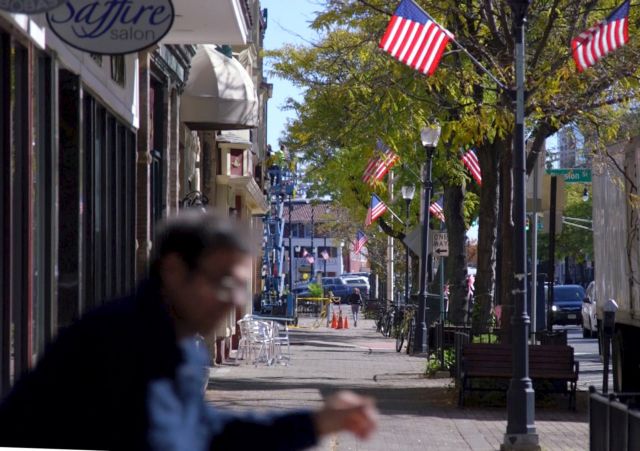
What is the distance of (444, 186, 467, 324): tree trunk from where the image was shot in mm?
32625

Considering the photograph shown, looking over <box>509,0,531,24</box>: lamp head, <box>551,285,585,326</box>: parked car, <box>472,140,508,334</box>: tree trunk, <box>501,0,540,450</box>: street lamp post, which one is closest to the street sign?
<box>472,140,508,334</box>: tree trunk

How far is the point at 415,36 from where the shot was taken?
54.0 feet

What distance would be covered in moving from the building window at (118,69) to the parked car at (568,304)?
1516 inches

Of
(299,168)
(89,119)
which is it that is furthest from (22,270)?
(299,168)

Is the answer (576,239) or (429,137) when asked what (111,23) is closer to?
(429,137)

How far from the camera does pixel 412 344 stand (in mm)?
33062

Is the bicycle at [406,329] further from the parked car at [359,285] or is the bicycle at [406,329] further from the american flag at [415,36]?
the parked car at [359,285]

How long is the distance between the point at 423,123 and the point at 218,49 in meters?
3.76

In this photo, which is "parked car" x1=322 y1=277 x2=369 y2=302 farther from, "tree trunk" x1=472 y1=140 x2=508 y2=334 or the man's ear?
the man's ear

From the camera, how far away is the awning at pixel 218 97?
2017cm

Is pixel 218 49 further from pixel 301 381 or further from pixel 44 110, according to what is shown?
pixel 44 110

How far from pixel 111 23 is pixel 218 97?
10133mm

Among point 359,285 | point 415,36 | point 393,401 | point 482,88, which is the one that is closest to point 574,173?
point 482,88

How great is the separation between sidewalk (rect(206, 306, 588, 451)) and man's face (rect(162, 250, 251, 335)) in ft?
32.0
